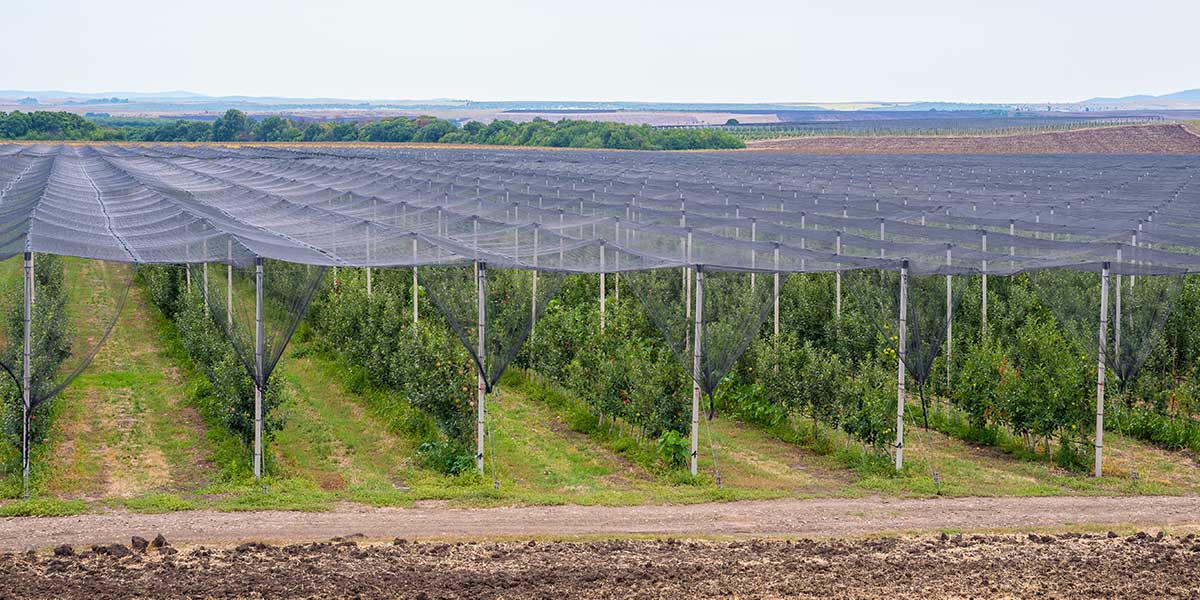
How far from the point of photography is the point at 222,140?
128250 mm

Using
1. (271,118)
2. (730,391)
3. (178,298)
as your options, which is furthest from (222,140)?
(730,391)

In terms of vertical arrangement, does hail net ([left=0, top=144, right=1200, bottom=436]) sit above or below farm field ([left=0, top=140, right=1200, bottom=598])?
above

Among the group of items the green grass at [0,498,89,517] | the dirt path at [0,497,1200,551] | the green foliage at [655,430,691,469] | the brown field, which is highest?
the brown field

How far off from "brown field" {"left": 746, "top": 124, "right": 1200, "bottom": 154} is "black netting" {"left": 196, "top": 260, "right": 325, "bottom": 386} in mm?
94445

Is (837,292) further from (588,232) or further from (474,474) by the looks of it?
(474,474)

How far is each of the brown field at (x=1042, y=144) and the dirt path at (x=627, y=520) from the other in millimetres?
95484

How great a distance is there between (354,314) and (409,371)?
525cm

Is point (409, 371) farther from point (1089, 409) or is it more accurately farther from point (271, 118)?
point (271, 118)

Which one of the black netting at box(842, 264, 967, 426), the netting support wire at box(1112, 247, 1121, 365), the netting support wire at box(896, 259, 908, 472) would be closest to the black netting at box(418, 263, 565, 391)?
the black netting at box(842, 264, 967, 426)

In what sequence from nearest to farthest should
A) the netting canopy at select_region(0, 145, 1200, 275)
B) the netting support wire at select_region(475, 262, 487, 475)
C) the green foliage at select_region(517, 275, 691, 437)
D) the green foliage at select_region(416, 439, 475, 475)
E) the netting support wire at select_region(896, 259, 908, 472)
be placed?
the netting support wire at select_region(475, 262, 487, 475), the green foliage at select_region(416, 439, 475, 475), the netting support wire at select_region(896, 259, 908, 472), the green foliage at select_region(517, 275, 691, 437), the netting canopy at select_region(0, 145, 1200, 275)

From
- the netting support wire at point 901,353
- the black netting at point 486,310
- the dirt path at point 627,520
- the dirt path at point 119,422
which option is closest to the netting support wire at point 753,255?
the netting support wire at point 901,353

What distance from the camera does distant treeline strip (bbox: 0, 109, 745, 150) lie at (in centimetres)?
11912

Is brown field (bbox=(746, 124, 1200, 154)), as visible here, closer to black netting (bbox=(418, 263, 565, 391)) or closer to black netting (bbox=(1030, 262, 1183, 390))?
black netting (bbox=(1030, 262, 1183, 390))

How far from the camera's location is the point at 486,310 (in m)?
18.9
